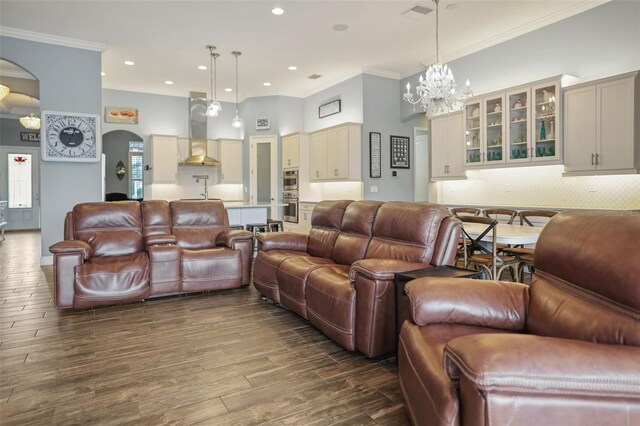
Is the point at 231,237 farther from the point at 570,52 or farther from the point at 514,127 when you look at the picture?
the point at 570,52

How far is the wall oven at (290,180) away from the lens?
8664mm

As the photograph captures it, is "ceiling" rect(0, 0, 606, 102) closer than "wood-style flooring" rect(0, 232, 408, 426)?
No

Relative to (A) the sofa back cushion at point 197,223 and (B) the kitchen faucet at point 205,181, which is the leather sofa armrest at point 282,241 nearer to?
(A) the sofa back cushion at point 197,223

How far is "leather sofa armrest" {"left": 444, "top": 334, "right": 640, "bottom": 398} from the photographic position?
113 cm

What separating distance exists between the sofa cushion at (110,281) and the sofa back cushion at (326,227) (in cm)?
174

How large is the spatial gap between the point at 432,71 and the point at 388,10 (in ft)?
3.41

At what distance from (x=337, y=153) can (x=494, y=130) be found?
2953mm

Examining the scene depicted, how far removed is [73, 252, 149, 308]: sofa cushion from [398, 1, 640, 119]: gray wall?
5.51 m

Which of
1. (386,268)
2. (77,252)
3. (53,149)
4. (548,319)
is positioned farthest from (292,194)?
(548,319)

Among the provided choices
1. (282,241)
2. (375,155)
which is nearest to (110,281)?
(282,241)

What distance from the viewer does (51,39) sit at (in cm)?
579

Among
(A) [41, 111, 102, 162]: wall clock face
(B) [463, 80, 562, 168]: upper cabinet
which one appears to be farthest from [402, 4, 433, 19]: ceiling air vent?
(A) [41, 111, 102, 162]: wall clock face

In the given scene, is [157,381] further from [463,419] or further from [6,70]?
[6,70]

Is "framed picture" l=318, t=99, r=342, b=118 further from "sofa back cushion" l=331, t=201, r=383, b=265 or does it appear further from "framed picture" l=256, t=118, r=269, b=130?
"sofa back cushion" l=331, t=201, r=383, b=265
